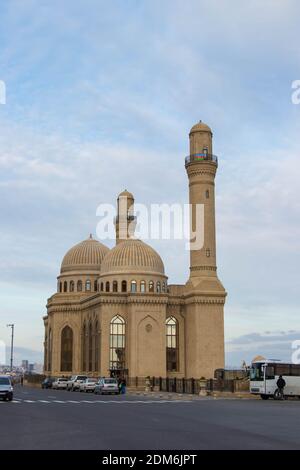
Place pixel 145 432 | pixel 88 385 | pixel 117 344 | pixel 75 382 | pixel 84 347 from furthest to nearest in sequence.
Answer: pixel 84 347 → pixel 117 344 → pixel 75 382 → pixel 88 385 → pixel 145 432

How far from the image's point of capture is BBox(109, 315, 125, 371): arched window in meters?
74.1

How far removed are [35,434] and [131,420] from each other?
19.1 feet

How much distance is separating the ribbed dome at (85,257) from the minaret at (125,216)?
10.9 feet

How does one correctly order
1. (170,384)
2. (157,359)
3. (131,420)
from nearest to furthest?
(131,420)
(170,384)
(157,359)

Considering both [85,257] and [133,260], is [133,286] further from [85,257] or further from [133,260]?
[85,257]

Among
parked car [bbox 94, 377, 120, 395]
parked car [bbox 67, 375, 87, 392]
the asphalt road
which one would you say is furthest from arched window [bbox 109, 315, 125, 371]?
the asphalt road

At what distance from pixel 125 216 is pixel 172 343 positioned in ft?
68.5

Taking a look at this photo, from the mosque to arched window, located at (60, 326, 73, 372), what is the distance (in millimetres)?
5879

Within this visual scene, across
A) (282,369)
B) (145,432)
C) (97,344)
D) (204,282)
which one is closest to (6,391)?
(282,369)

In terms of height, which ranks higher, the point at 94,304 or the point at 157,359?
the point at 94,304

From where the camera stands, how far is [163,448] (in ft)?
48.1

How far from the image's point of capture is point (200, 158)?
74312 millimetres

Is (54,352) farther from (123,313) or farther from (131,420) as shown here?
(131,420)
